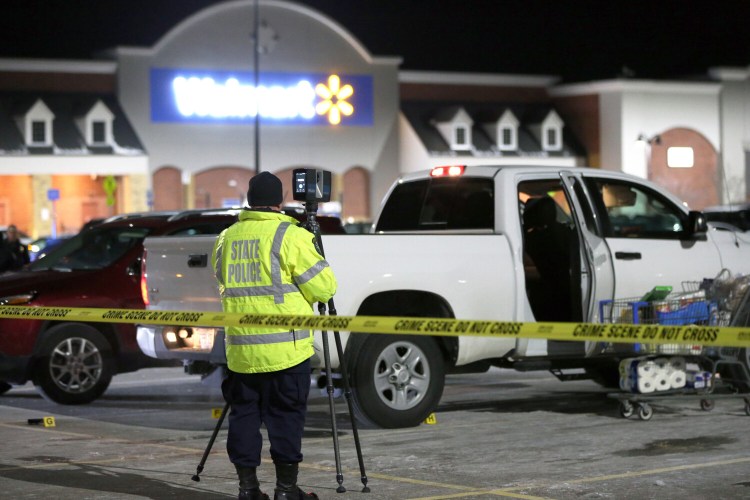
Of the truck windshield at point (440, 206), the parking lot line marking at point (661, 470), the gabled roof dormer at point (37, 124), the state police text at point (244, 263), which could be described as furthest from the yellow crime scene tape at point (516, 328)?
the gabled roof dormer at point (37, 124)

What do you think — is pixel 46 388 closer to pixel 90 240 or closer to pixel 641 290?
pixel 90 240

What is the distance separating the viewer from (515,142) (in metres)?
64.1

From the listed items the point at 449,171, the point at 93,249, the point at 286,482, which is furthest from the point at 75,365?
the point at 286,482

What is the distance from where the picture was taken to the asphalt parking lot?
841 centimetres

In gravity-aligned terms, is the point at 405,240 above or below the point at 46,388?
above

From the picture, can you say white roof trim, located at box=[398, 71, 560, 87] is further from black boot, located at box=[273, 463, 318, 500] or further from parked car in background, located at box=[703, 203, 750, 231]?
black boot, located at box=[273, 463, 318, 500]

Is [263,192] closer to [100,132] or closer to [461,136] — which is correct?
[100,132]

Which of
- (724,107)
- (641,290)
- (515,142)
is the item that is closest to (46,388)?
(641,290)

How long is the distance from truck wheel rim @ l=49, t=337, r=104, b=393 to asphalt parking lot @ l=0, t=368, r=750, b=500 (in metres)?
0.28

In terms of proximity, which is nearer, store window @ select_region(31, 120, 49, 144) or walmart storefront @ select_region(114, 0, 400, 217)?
store window @ select_region(31, 120, 49, 144)

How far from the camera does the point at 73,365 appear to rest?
13.4 meters

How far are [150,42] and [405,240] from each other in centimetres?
4984

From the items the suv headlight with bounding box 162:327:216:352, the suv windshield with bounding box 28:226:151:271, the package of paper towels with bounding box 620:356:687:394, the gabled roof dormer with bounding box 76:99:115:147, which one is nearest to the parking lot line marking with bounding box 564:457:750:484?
the package of paper towels with bounding box 620:356:687:394

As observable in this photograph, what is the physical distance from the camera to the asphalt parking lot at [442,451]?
841cm
